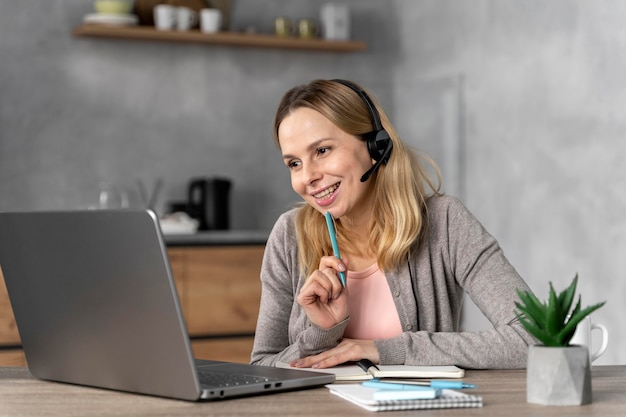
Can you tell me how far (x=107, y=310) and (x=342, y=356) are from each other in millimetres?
479

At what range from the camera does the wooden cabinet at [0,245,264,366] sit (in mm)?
3967

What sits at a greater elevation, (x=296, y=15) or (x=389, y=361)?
(x=296, y=15)

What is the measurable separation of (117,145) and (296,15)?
3.67 ft

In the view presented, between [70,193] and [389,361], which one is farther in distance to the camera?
[70,193]

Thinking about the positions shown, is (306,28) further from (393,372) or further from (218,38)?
(393,372)

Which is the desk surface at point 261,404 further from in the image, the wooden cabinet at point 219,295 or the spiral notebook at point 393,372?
the wooden cabinet at point 219,295

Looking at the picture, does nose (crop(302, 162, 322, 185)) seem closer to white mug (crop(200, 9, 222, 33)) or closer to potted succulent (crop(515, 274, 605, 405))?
potted succulent (crop(515, 274, 605, 405))

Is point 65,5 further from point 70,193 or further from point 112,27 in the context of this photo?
point 70,193

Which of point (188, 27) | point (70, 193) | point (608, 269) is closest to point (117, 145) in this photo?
point (70, 193)

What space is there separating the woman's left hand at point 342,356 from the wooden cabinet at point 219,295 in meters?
2.33

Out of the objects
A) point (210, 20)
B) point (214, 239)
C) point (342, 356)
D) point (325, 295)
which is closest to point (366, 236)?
point (325, 295)

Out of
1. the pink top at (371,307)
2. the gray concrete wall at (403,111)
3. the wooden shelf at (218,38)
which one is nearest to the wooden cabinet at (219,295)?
the gray concrete wall at (403,111)

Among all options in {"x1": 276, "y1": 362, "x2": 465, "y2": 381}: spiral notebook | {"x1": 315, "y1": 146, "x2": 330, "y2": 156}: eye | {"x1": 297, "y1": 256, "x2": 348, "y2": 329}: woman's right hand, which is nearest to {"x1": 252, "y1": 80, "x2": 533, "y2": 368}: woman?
Answer: {"x1": 315, "y1": 146, "x2": 330, "y2": 156}: eye

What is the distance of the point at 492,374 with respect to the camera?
5.23 feet
